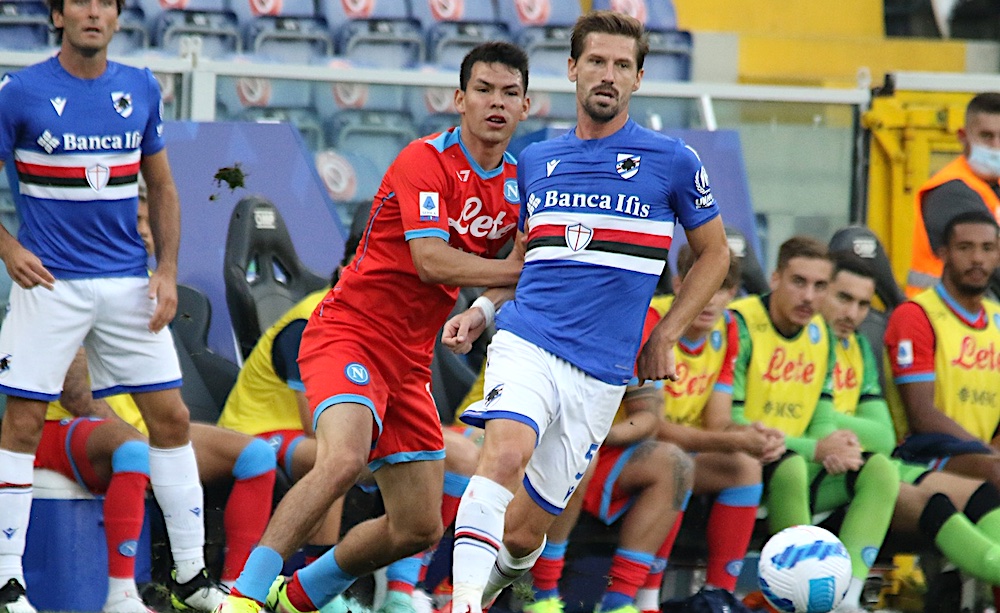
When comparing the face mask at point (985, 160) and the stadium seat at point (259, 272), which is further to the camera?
the face mask at point (985, 160)

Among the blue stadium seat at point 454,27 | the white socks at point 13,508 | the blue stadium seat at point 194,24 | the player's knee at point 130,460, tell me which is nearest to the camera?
the white socks at point 13,508

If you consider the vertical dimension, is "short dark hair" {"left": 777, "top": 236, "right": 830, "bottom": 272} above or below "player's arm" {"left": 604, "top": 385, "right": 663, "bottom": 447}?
above

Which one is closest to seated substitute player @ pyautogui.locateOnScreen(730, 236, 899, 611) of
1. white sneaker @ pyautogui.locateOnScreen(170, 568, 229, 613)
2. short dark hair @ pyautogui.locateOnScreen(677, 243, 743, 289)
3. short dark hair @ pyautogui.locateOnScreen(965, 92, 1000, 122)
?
short dark hair @ pyautogui.locateOnScreen(677, 243, 743, 289)

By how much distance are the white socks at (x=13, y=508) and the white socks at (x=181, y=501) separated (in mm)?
439

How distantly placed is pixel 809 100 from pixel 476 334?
16.2ft

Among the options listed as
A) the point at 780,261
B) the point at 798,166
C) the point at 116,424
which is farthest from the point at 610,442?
the point at 798,166

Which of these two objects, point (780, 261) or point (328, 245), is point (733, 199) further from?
point (328, 245)

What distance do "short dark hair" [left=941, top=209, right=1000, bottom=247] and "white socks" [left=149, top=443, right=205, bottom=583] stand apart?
12.1ft

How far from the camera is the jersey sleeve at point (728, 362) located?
21.4ft

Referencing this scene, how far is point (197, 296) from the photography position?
6730mm

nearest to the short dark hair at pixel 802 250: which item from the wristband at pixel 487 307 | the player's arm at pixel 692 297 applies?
the player's arm at pixel 692 297

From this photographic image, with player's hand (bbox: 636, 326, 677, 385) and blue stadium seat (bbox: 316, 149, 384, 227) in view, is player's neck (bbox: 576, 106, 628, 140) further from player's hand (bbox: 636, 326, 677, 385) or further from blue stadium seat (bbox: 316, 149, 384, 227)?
blue stadium seat (bbox: 316, 149, 384, 227)

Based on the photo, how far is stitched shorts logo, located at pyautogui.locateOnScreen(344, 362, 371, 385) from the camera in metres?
4.71

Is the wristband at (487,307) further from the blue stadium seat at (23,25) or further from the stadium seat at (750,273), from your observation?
the blue stadium seat at (23,25)
